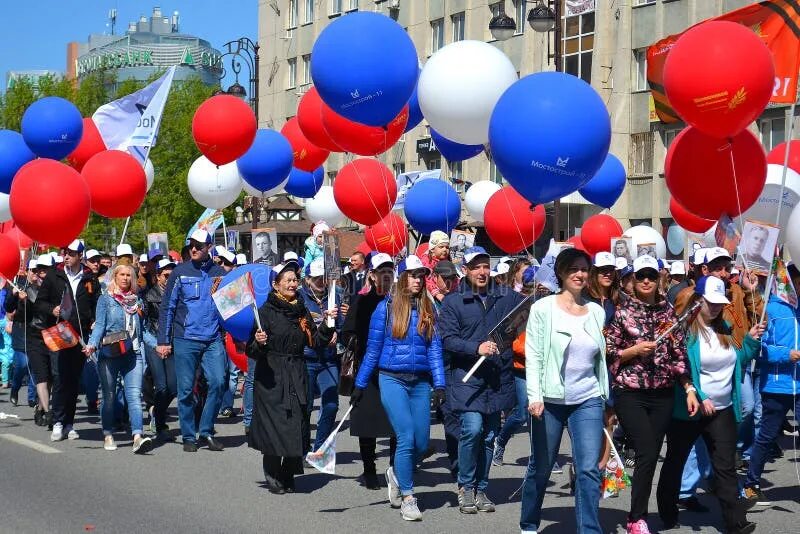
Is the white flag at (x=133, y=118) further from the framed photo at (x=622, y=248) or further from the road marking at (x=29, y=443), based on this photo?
the framed photo at (x=622, y=248)

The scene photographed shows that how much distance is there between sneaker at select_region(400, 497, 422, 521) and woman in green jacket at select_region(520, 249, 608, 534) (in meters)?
1.49

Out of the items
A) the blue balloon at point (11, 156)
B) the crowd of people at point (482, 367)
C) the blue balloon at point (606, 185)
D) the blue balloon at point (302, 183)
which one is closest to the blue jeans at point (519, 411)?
the crowd of people at point (482, 367)

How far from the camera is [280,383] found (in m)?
11.0

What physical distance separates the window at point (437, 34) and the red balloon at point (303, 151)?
29134mm

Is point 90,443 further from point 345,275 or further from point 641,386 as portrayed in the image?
point 641,386

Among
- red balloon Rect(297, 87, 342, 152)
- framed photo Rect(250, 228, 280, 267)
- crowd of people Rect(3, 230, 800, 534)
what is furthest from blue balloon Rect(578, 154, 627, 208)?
framed photo Rect(250, 228, 280, 267)

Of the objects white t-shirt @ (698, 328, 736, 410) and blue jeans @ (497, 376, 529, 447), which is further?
blue jeans @ (497, 376, 529, 447)

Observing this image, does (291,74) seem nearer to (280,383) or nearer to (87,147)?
(87,147)

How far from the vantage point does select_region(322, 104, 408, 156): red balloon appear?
13859mm

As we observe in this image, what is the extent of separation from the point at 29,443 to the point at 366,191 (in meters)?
5.35

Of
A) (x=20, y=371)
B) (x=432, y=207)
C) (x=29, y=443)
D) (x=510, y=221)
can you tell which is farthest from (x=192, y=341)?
(x=432, y=207)

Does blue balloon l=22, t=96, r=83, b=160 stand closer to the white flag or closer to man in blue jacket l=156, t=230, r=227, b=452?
the white flag

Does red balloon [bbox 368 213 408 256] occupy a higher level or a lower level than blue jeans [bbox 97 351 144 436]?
higher

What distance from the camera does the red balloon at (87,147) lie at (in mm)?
19953
